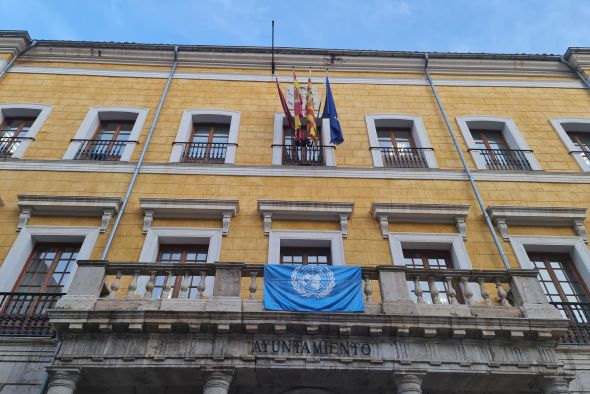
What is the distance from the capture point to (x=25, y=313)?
9.03 meters

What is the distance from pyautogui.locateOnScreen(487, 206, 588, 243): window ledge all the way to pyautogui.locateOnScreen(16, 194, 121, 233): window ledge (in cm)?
929

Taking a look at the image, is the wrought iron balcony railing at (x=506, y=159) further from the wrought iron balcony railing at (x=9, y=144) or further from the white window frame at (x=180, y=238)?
the wrought iron balcony railing at (x=9, y=144)

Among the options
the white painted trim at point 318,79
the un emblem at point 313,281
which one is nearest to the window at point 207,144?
the white painted trim at point 318,79

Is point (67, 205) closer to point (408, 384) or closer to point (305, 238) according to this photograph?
point (305, 238)

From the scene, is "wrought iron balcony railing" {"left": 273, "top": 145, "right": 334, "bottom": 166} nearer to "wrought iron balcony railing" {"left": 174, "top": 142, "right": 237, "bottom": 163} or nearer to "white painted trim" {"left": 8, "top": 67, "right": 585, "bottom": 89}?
"wrought iron balcony railing" {"left": 174, "top": 142, "right": 237, "bottom": 163}

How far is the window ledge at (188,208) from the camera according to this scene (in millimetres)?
A: 10836

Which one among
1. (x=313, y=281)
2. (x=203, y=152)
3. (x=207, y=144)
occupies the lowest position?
(x=313, y=281)

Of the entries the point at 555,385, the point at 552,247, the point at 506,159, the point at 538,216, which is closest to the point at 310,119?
the point at 506,159

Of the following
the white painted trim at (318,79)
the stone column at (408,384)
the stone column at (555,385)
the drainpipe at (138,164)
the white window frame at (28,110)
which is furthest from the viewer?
the white painted trim at (318,79)

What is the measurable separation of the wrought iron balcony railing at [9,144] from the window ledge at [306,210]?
7.23m

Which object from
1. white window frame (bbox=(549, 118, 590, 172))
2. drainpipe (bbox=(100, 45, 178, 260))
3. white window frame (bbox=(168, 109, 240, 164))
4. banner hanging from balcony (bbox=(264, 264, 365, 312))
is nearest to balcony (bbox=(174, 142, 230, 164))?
white window frame (bbox=(168, 109, 240, 164))

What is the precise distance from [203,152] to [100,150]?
289cm

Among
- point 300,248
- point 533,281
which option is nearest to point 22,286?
point 300,248

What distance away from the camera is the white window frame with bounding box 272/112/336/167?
41.0 feet
